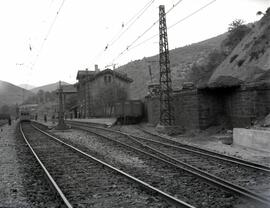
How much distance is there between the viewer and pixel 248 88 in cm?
2386

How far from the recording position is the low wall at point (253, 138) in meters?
15.4

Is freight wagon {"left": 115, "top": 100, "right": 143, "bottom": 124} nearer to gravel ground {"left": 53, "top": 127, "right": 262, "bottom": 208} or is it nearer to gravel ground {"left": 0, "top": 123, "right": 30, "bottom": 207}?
A: gravel ground {"left": 53, "top": 127, "right": 262, "bottom": 208}

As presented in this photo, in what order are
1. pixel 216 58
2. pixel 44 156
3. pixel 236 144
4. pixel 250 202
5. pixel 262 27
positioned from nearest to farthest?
pixel 250 202
pixel 44 156
pixel 236 144
pixel 262 27
pixel 216 58

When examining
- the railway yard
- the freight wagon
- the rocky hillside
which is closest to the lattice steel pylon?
the freight wagon

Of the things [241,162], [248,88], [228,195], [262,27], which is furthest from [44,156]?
[262,27]

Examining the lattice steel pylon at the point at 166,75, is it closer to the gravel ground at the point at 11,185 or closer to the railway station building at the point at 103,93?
the gravel ground at the point at 11,185

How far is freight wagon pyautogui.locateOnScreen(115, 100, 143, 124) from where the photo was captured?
43438 millimetres

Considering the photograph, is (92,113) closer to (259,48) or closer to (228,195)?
(259,48)

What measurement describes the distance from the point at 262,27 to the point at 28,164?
150 ft

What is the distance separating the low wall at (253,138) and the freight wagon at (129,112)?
25.4 meters

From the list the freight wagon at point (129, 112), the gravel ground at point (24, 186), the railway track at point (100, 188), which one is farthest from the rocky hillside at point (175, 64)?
the railway track at point (100, 188)

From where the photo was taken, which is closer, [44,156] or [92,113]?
[44,156]

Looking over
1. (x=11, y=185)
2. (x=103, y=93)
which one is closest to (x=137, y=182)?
(x=11, y=185)

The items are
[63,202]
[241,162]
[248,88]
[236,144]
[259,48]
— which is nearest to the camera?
[63,202]
